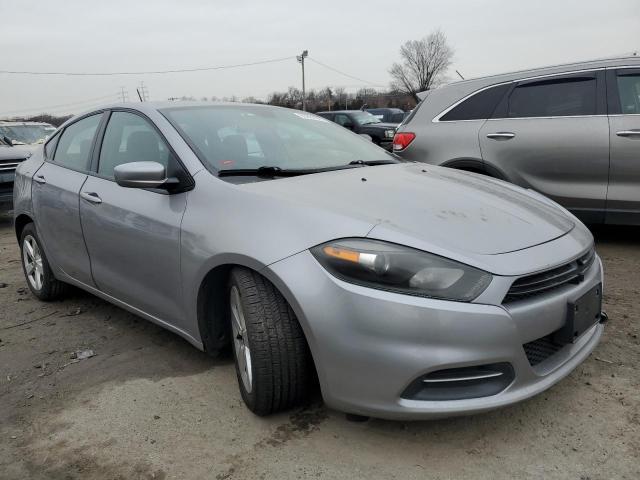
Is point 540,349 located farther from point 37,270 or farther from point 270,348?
point 37,270

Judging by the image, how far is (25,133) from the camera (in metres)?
12.0

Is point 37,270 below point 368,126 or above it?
below

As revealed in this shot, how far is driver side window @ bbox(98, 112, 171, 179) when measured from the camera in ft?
10.1

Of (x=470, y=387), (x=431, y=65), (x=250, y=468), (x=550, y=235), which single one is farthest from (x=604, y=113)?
(x=431, y=65)

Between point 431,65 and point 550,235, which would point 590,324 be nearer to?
point 550,235

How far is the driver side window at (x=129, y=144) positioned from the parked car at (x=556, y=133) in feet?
9.89

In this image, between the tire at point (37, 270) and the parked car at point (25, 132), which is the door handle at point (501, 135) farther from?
the parked car at point (25, 132)

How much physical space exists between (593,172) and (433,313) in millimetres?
3488

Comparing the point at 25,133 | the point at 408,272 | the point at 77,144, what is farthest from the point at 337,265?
→ the point at 25,133

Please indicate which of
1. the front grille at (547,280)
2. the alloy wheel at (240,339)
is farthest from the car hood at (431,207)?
the alloy wheel at (240,339)

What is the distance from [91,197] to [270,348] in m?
1.71

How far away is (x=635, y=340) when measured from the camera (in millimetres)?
3055

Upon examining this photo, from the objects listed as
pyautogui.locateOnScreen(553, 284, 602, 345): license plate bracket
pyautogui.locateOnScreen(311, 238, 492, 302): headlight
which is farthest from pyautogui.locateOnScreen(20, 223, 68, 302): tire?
pyautogui.locateOnScreen(553, 284, 602, 345): license plate bracket

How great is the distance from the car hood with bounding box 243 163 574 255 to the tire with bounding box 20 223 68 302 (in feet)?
7.63
